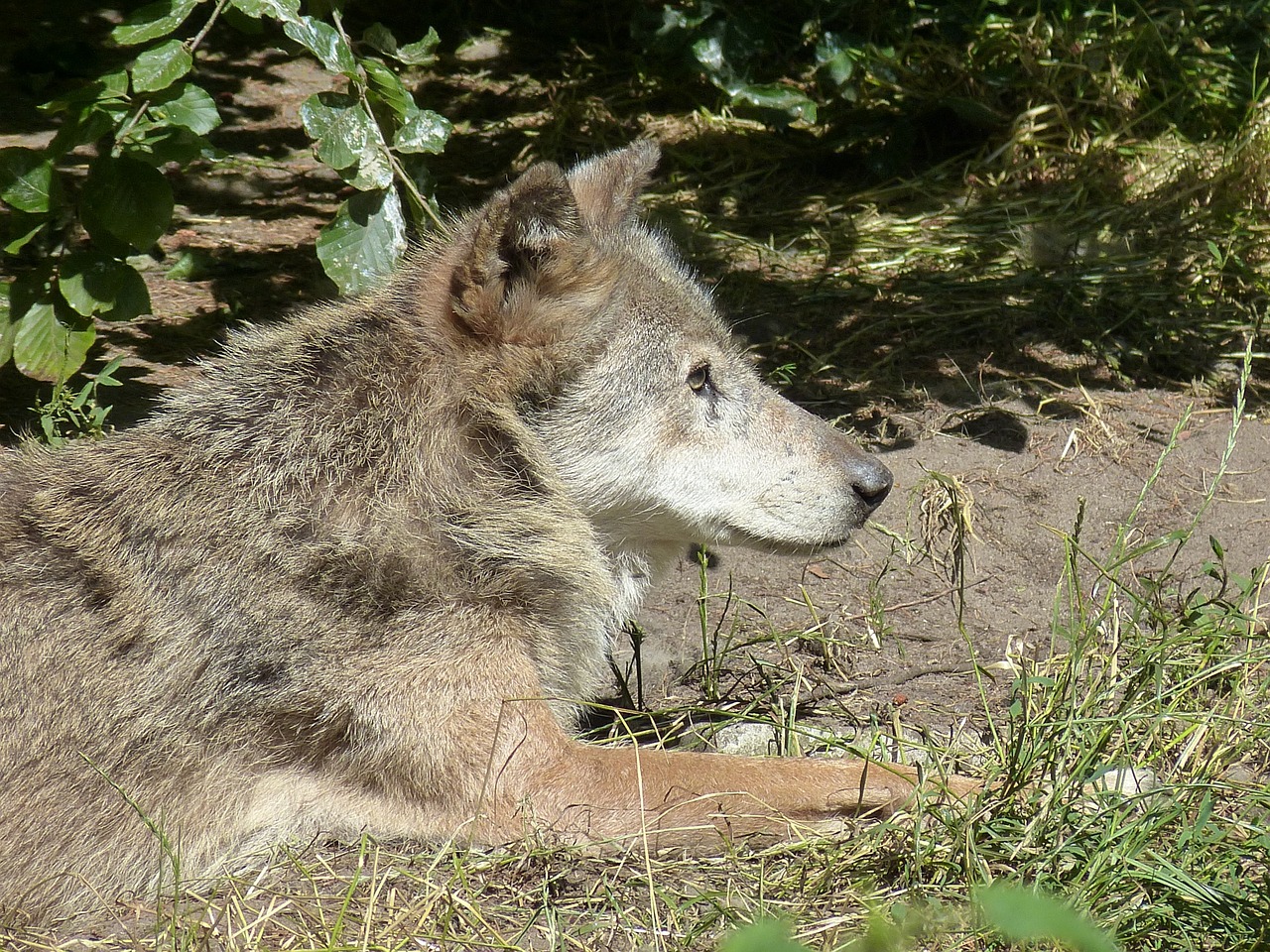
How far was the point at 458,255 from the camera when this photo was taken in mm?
3801

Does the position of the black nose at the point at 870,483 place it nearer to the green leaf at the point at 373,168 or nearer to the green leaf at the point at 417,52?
the green leaf at the point at 373,168

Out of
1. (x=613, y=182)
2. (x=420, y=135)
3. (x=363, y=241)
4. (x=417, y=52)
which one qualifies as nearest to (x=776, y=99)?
(x=417, y=52)

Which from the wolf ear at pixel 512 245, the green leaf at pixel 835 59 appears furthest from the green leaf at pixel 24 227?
the green leaf at pixel 835 59

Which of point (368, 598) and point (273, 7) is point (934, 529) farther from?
point (273, 7)

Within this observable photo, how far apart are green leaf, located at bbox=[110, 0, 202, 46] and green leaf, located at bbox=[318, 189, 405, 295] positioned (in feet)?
2.94

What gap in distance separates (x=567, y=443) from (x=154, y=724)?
144 centimetres

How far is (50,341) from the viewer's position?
4.92 meters

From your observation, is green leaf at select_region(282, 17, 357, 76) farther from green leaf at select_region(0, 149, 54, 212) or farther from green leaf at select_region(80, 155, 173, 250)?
green leaf at select_region(0, 149, 54, 212)

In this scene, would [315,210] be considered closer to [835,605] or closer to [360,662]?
[835,605]

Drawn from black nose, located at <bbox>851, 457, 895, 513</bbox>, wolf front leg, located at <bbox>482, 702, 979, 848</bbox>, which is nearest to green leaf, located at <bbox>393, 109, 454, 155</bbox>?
black nose, located at <bbox>851, 457, 895, 513</bbox>

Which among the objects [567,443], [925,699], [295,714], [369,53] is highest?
[369,53]

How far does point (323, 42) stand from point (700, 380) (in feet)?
6.33

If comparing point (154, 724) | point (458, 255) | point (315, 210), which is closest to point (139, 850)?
point (154, 724)

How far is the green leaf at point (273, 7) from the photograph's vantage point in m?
4.26
